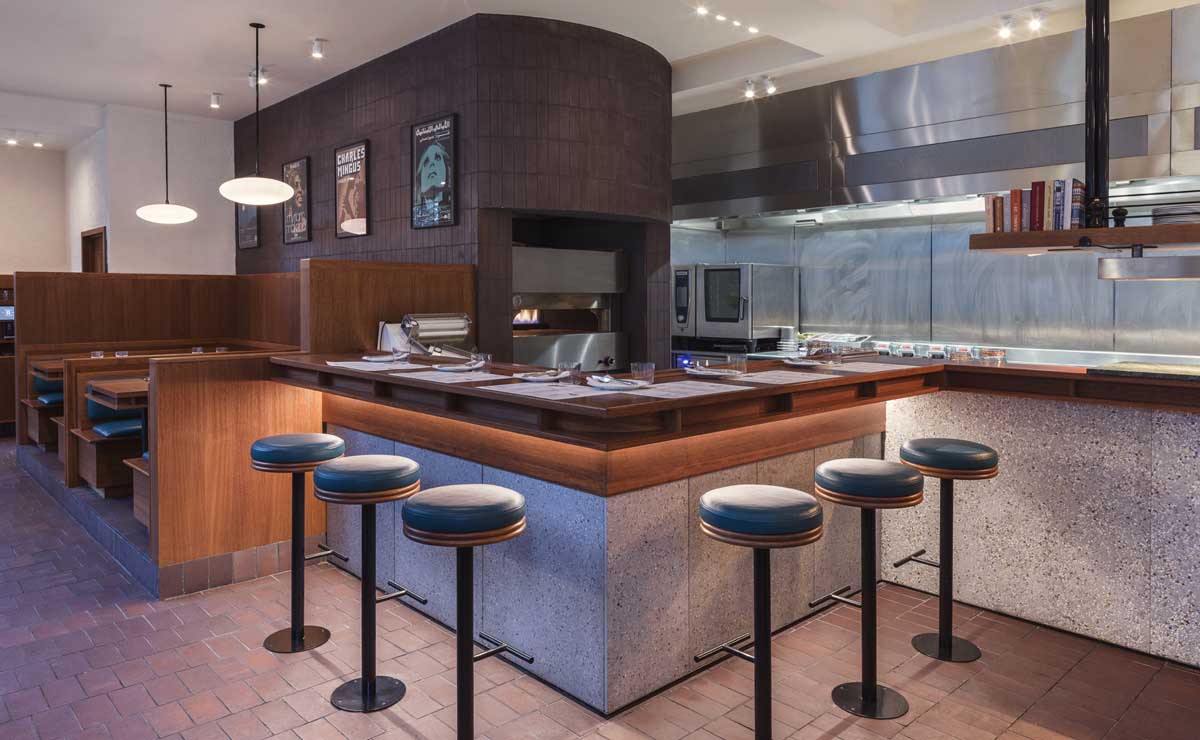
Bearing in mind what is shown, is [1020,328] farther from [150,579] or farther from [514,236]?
[150,579]

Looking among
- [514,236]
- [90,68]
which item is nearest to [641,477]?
[514,236]

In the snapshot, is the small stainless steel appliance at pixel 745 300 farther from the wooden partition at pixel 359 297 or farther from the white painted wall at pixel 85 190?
the white painted wall at pixel 85 190

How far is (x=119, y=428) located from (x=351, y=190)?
279 cm

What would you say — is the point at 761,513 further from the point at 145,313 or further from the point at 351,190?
the point at 145,313

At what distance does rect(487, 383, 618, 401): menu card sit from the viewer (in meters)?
2.79

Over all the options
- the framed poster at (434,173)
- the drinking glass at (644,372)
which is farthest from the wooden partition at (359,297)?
the drinking glass at (644,372)

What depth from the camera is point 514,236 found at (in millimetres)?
7262

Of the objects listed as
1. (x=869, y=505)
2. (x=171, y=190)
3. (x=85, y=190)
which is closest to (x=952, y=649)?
(x=869, y=505)

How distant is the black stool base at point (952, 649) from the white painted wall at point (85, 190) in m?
8.96

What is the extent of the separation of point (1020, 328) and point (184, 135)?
876cm

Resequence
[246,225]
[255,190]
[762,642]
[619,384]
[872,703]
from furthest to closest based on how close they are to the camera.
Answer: [246,225] → [255,190] → [619,384] → [872,703] → [762,642]

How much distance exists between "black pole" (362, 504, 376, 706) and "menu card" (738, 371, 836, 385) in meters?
1.60

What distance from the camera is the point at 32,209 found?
33.6 feet

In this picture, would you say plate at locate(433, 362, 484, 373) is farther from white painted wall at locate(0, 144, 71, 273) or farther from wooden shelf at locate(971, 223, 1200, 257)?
white painted wall at locate(0, 144, 71, 273)
